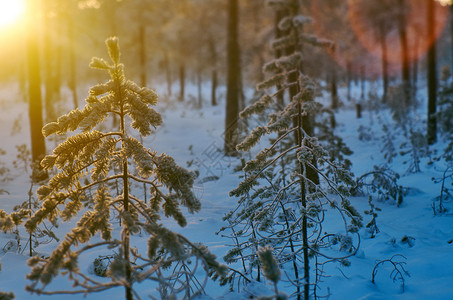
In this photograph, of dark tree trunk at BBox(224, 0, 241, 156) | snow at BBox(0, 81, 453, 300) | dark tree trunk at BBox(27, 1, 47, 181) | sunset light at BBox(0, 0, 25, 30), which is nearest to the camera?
snow at BBox(0, 81, 453, 300)

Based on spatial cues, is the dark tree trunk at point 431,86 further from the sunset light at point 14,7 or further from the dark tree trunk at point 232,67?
the sunset light at point 14,7

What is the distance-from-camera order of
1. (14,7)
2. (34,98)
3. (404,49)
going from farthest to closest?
(404,49) < (14,7) < (34,98)

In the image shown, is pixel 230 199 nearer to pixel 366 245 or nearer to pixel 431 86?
pixel 366 245

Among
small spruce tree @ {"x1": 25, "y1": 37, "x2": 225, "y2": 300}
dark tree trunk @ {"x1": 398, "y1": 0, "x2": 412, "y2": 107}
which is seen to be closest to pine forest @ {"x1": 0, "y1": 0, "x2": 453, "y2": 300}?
small spruce tree @ {"x1": 25, "y1": 37, "x2": 225, "y2": 300}

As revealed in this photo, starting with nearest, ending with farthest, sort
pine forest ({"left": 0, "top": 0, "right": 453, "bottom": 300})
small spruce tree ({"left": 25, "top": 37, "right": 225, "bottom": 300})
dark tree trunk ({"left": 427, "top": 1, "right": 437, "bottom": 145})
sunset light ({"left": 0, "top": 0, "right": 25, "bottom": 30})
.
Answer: small spruce tree ({"left": 25, "top": 37, "right": 225, "bottom": 300}) < pine forest ({"left": 0, "top": 0, "right": 453, "bottom": 300}) < sunset light ({"left": 0, "top": 0, "right": 25, "bottom": 30}) < dark tree trunk ({"left": 427, "top": 1, "right": 437, "bottom": 145})

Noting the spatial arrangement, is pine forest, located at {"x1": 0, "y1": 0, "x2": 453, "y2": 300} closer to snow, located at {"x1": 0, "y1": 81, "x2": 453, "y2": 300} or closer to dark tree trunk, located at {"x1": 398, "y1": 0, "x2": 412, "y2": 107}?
snow, located at {"x1": 0, "y1": 81, "x2": 453, "y2": 300}

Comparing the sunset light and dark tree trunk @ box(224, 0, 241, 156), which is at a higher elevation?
the sunset light

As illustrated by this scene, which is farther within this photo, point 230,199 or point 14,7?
point 14,7

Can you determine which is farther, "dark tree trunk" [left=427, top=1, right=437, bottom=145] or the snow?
"dark tree trunk" [left=427, top=1, right=437, bottom=145]

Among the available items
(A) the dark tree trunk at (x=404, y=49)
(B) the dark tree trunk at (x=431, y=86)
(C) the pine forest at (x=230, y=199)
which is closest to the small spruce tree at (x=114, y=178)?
(C) the pine forest at (x=230, y=199)

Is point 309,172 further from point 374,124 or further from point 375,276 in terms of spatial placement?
point 374,124

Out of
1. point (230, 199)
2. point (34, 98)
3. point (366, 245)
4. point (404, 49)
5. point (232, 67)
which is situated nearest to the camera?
point (366, 245)

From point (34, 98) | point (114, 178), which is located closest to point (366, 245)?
point (114, 178)

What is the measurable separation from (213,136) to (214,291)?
11132mm
